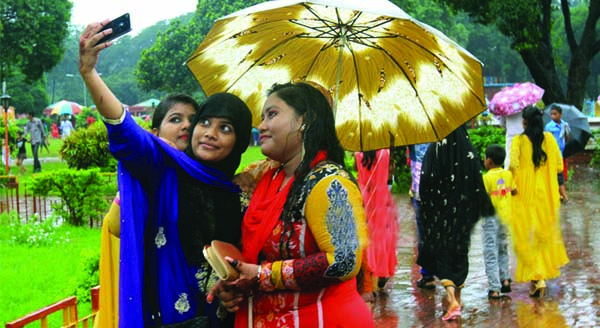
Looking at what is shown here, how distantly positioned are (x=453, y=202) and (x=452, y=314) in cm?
93

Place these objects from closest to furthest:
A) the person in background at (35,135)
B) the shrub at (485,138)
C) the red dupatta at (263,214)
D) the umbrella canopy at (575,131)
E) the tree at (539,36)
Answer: the red dupatta at (263,214) → the umbrella canopy at (575,131) → the tree at (539,36) → the shrub at (485,138) → the person in background at (35,135)

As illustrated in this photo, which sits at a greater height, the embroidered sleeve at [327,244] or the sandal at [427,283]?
the embroidered sleeve at [327,244]

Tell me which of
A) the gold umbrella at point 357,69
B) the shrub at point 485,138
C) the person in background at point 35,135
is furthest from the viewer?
the person in background at point 35,135

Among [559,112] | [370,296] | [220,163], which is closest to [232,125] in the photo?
[220,163]

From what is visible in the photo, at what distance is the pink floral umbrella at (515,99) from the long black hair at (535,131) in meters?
0.69

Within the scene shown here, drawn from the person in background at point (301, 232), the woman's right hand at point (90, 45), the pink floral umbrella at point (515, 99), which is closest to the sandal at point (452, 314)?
the pink floral umbrella at point (515, 99)

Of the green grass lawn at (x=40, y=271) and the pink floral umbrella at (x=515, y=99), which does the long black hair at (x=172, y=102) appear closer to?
the green grass lawn at (x=40, y=271)

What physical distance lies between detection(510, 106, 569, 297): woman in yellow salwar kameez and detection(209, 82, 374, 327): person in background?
4.93 m

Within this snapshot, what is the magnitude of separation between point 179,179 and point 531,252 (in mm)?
5345

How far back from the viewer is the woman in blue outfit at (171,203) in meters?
2.77

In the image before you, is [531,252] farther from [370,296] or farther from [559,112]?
[559,112]

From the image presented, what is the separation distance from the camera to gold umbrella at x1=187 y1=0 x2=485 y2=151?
393cm

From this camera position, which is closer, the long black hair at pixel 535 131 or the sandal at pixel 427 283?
the long black hair at pixel 535 131

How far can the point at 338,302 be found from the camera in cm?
290
